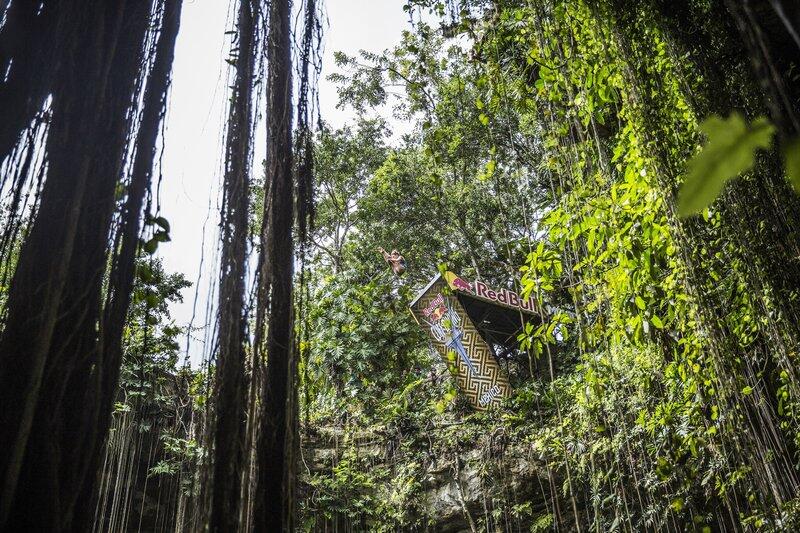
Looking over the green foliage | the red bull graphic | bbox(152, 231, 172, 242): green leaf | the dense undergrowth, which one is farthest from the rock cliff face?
bbox(152, 231, 172, 242): green leaf

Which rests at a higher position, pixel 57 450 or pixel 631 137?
pixel 631 137

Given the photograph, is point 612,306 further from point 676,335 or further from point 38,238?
point 38,238

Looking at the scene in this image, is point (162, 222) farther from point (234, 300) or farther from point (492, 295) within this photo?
point (492, 295)

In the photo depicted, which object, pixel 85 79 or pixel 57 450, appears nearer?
pixel 57 450

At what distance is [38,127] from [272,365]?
830 mm

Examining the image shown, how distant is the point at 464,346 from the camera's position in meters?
7.16

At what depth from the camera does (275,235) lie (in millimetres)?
1631

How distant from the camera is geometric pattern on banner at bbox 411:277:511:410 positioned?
22.3 feet

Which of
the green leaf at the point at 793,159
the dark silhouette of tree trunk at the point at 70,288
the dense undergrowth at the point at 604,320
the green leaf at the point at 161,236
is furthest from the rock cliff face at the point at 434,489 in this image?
the green leaf at the point at 793,159

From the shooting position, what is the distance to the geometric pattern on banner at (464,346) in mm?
6805

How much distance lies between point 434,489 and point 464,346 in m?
1.97

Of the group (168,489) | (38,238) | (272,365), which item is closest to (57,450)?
(38,238)

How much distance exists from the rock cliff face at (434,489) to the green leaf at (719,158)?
553 centimetres

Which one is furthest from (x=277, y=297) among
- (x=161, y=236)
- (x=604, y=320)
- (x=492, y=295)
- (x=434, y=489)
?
(x=492, y=295)
